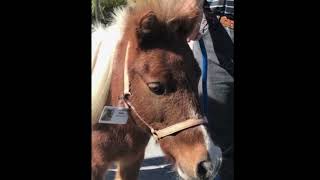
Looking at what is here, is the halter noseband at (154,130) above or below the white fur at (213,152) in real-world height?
above

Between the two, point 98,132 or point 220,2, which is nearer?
point 98,132

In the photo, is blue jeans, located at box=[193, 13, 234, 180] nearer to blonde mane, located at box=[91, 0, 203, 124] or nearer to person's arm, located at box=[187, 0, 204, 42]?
person's arm, located at box=[187, 0, 204, 42]

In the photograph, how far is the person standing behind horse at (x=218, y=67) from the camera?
362cm

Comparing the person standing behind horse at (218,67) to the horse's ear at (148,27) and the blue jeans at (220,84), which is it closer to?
the blue jeans at (220,84)

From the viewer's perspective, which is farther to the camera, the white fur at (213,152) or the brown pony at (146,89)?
Result: the white fur at (213,152)

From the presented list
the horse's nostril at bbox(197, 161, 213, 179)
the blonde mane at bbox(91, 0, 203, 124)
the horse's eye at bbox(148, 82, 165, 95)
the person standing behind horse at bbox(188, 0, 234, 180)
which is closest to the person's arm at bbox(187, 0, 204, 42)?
the person standing behind horse at bbox(188, 0, 234, 180)

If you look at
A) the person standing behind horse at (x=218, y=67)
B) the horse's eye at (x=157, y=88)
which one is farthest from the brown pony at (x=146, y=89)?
the person standing behind horse at (x=218, y=67)

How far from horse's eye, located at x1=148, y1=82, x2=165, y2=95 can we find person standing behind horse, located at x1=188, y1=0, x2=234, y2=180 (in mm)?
278

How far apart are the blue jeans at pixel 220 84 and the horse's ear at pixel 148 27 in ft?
0.96

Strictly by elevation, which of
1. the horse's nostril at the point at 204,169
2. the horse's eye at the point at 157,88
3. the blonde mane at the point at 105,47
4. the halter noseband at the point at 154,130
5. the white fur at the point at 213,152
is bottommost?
the horse's nostril at the point at 204,169
